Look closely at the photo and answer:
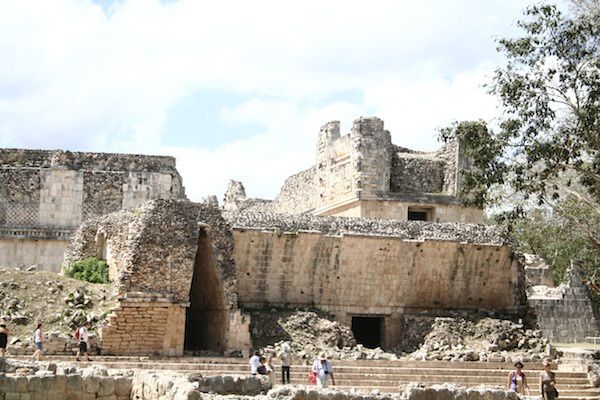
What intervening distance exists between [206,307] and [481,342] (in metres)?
7.53

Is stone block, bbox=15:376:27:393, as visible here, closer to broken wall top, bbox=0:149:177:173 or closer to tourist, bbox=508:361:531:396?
tourist, bbox=508:361:531:396

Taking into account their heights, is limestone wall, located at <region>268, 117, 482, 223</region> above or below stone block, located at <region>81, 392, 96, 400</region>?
above

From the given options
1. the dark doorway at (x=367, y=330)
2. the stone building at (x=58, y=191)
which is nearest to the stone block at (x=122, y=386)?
the dark doorway at (x=367, y=330)

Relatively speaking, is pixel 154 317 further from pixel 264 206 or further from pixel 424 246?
pixel 264 206

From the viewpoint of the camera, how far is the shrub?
2752cm

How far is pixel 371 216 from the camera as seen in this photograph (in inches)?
1377

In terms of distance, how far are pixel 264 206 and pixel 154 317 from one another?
62.0 feet

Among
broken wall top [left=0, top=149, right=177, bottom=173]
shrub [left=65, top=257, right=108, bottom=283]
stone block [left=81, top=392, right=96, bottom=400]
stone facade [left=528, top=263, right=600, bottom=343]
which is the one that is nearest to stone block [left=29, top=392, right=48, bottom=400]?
stone block [left=81, top=392, right=96, bottom=400]

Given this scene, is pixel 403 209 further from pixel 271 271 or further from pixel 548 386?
pixel 548 386

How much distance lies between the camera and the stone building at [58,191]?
112 ft

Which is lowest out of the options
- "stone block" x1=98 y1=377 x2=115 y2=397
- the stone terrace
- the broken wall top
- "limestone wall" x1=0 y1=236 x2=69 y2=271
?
"stone block" x1=98 y1=377 x2=115 y2=397

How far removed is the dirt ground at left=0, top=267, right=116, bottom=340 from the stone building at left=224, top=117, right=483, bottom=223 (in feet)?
39.1

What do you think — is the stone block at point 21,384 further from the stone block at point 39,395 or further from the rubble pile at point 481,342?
the rubble pile at point 481,342

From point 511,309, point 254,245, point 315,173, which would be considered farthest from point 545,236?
point 254,245
